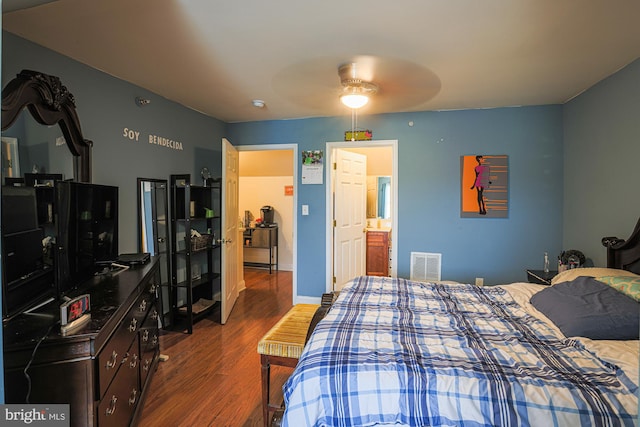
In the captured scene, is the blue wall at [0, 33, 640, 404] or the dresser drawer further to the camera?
the blue wall at [0, 33, 640, 404]

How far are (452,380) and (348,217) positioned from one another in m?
3.30

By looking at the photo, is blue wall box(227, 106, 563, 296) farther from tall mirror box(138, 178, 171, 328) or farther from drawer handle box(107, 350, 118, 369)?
drawer handle box(107, 350, 118, 369)

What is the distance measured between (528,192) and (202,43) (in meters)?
3.57

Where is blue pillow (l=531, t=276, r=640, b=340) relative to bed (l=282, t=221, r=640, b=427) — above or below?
above

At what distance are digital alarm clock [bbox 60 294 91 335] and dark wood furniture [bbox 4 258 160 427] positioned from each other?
0.10ft

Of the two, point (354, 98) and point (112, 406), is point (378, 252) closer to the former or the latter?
point (354, 98)

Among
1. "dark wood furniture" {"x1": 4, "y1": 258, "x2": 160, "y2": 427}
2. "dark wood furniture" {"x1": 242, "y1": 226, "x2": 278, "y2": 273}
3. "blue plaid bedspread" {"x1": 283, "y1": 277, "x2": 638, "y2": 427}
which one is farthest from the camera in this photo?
"dark wood furniture" {"x1": 242, "y1": 226, "x2": 278, "y2": 273}

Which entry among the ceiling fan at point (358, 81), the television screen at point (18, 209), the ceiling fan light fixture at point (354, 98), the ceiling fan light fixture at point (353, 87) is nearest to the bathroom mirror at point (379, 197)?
the ceiling fan at point (358, 81)

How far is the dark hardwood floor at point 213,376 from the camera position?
6.97ft

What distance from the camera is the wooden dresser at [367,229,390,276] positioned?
545 centimetres

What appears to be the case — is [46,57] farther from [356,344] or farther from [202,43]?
[356,344]

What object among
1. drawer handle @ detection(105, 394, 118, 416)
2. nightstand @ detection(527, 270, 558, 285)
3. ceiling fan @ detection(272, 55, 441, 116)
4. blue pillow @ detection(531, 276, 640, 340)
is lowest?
drawer handle @ detection(105, 394, 118, 416)

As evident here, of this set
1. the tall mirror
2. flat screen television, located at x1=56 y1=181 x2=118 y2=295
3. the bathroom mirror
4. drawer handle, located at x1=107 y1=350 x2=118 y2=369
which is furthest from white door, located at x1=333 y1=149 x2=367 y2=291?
drawer handle, located at x1=107 y1=350 x2=118 y2=369

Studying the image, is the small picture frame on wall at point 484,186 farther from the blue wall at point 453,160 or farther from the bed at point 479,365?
the bed at point 479,365
